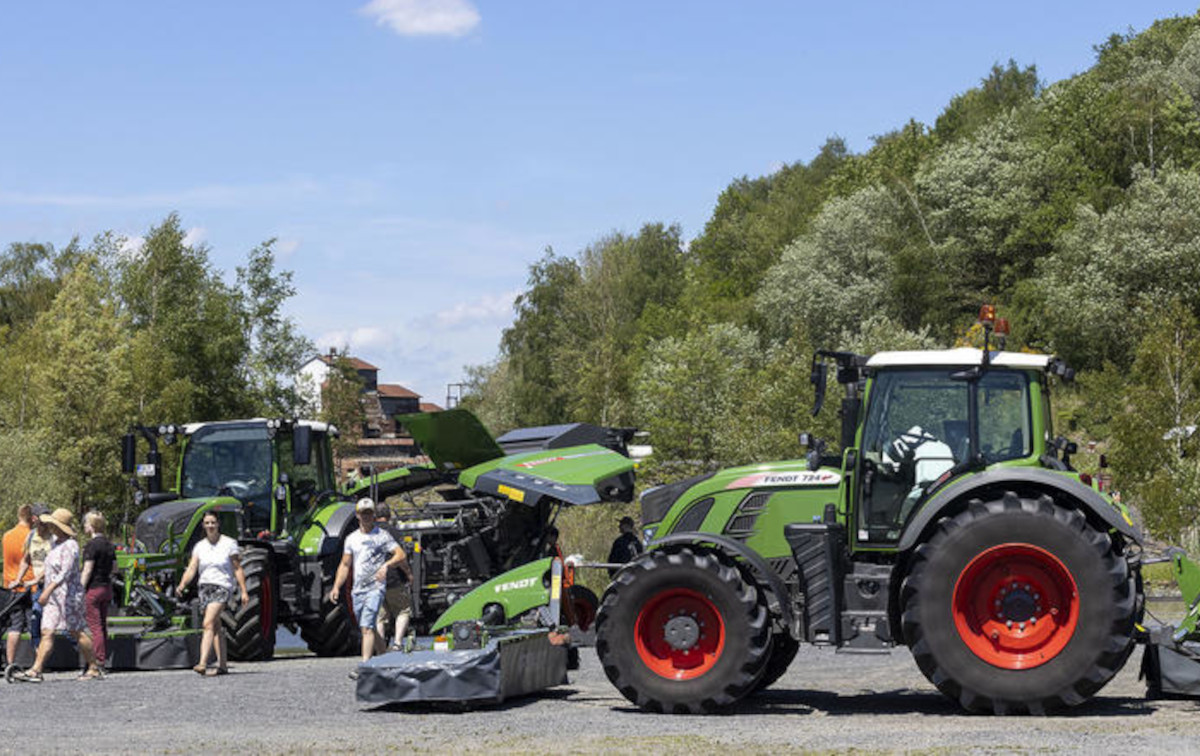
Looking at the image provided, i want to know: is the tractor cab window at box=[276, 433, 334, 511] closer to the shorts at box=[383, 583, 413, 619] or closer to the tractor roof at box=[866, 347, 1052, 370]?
the shorts at box=[383, 583, 413, 619]

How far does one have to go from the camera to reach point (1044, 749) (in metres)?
9.80

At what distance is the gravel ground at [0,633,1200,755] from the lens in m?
10.5

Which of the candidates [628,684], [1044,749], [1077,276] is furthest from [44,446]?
[1044,749]

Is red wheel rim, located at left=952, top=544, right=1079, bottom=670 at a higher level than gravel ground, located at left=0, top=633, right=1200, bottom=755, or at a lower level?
higher

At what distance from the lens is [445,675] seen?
12867mm

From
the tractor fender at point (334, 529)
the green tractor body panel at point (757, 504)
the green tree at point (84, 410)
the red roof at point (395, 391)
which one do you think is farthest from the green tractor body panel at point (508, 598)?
the red roof at point (395, 391)

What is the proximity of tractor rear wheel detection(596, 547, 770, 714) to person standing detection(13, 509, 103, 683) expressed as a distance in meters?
6.94

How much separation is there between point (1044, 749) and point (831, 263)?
64.8 meters

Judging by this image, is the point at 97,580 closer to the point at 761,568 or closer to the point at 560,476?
the point at 560,476

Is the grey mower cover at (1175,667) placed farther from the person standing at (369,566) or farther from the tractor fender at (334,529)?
the tractor fender at (334,529)

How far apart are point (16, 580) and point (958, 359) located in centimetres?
1120

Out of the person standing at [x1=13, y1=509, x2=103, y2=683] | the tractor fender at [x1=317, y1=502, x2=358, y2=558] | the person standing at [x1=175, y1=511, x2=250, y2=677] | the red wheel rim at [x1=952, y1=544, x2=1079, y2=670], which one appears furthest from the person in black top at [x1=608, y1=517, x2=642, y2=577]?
the red wheel rim at [x1=952, y1=544, x2=1079, y2=670]

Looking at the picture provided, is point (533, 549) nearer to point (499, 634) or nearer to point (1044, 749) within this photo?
point (499, 634)

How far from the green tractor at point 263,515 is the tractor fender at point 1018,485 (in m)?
9.85
